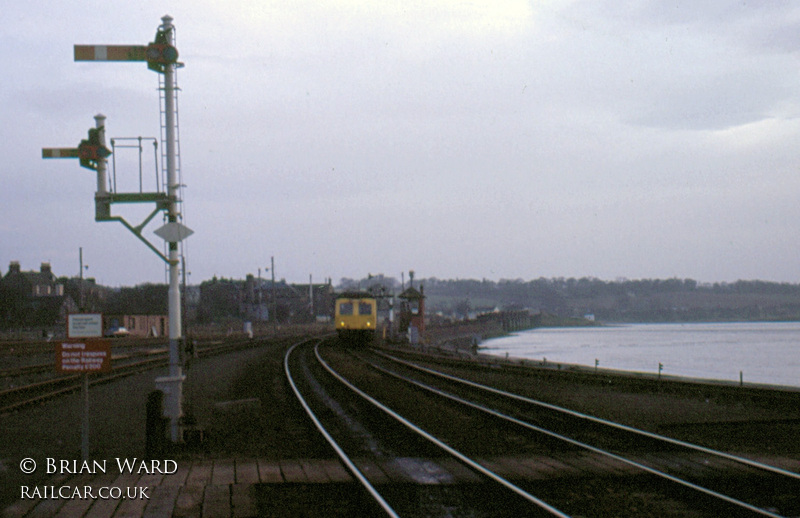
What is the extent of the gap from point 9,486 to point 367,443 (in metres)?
4.62

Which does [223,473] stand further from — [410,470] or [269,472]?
[410,470]

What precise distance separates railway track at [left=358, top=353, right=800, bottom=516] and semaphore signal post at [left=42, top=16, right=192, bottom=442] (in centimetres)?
543

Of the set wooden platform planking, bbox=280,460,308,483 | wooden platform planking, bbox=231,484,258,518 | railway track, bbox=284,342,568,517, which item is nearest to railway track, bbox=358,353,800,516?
railway track, bbox=284,342,568,517

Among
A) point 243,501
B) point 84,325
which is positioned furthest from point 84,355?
point 243,501

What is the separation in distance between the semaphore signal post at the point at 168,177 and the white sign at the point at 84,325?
1693 millimetres

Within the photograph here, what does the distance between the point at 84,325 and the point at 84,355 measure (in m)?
0.36

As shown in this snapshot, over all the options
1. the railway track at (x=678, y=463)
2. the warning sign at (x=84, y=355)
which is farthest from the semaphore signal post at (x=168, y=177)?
the railway track at (x=678, y=463)

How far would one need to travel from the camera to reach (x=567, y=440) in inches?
399

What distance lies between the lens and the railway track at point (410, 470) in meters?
6.69

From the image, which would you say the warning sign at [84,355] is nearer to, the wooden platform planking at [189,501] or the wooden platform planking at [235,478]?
the wooden platform planking at [235,478]

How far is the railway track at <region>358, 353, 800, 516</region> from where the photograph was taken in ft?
22.2

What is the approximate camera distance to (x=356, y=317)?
43219 millimetres

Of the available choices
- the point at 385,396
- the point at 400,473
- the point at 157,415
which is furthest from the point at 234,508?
the point at 385,396

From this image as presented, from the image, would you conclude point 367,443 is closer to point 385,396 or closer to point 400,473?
point 400,473
